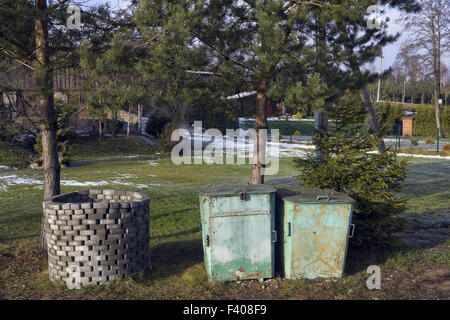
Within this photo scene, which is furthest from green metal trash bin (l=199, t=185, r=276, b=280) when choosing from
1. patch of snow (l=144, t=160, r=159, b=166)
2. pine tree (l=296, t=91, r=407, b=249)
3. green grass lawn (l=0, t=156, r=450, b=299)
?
patch of snow (l=144, t=160, r=159, b=166)

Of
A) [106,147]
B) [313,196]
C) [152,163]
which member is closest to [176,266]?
[313,196]

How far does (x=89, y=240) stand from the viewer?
16.1 feet

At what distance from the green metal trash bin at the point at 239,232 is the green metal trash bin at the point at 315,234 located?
0.67 feet

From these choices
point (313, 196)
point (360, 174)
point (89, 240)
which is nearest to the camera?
point (89, 240)

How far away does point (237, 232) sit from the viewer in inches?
197

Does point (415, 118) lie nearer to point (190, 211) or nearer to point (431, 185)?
point (431, 185)

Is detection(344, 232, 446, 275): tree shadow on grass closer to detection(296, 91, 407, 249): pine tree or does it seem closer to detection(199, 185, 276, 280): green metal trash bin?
detection(296, 91, 407, 249): pine tree

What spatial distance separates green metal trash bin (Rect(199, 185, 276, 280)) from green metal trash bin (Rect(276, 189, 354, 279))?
204 mm

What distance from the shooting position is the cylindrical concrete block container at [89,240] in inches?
194

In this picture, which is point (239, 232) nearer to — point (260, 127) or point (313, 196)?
point (313, 196)

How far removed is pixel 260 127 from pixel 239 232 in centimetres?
261
